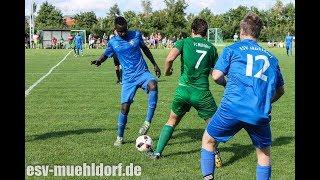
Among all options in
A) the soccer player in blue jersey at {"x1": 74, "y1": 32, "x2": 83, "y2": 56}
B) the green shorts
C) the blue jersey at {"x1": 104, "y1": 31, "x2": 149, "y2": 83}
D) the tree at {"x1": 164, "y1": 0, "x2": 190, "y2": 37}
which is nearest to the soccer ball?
the green shorts

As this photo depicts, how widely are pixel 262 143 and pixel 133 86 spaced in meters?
3.35

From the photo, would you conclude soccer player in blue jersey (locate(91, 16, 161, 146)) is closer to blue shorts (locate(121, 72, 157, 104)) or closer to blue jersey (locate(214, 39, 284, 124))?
blue shorts (locate(121, 72, 157, 104))

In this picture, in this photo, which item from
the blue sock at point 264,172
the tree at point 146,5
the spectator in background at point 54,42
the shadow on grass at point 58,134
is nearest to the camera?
the blue sock at point 264,172

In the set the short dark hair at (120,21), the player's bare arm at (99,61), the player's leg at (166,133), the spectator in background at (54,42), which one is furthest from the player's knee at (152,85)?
the spectator in background at (54,42)

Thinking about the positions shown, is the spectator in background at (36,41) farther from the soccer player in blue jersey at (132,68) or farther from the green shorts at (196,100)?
the green shorts at (196,100)

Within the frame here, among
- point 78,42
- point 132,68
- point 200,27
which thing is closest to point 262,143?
point 200,27

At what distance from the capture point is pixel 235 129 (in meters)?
5.54

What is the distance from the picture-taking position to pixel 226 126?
5.50 meters

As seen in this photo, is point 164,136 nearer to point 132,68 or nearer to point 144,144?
point 144,144

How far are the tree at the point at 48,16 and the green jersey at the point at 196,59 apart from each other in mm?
81600

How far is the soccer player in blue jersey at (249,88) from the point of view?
5.30m
